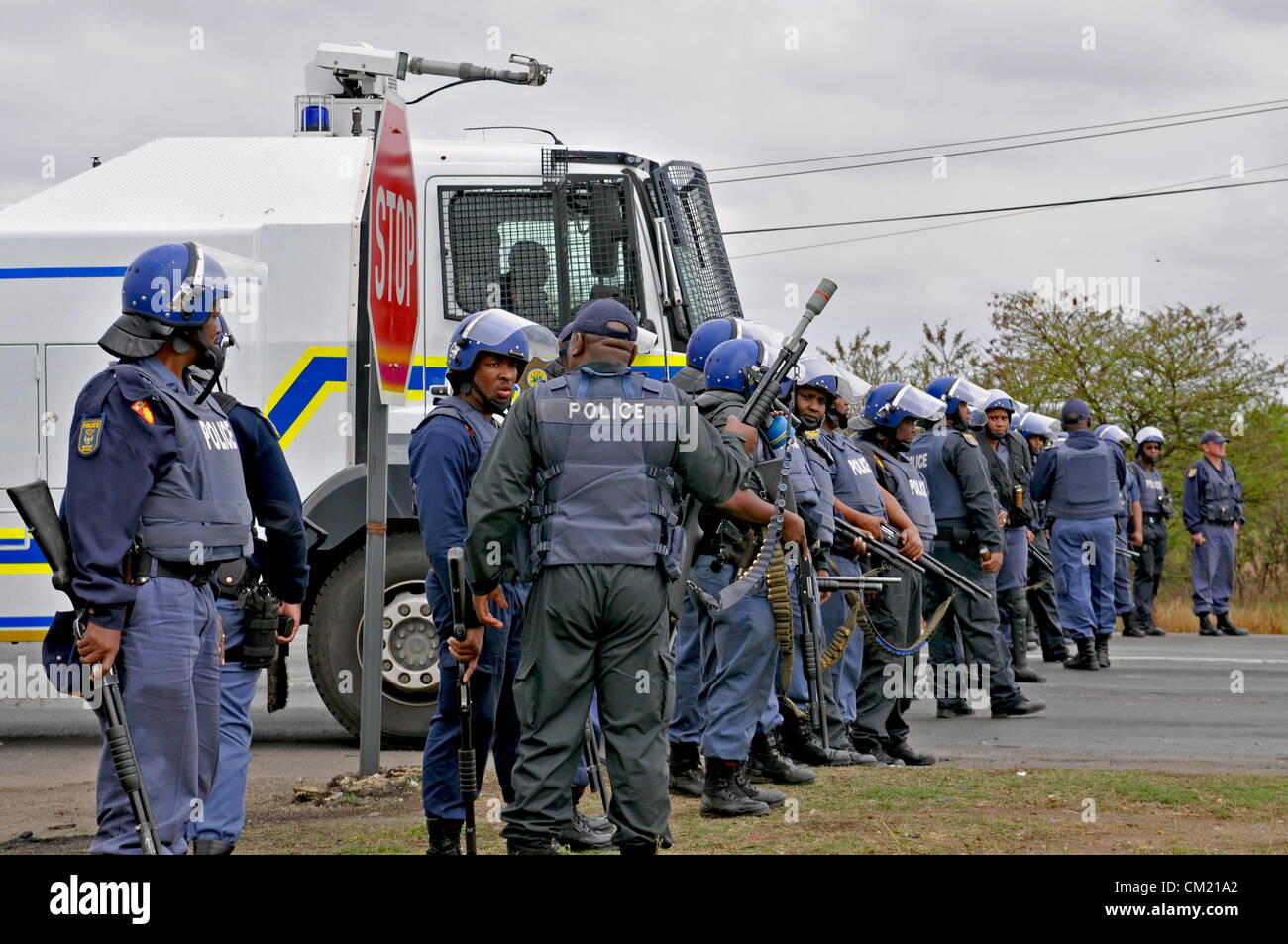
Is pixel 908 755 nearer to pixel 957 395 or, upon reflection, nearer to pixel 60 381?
pixel 957 395

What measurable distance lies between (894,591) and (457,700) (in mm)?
4037

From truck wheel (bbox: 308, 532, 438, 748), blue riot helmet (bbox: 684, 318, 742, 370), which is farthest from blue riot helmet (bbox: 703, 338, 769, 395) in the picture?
truck wheel (bbox: 308, 532, 438, 748)

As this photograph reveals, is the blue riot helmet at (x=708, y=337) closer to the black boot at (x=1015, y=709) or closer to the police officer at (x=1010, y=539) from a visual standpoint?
the black boot at (x=1015, y=709)

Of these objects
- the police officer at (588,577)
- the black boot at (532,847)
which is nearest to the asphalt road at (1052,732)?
the black boot at (532,847)

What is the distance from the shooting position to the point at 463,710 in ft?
19.1

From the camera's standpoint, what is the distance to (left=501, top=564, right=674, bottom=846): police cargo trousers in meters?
5.29

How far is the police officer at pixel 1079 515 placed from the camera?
1428 cm

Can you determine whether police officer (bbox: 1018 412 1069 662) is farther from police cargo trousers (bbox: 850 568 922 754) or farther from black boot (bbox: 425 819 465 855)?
black boot (bbox: 425 819 465 855)

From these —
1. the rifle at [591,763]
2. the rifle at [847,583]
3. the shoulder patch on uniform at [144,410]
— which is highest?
the shoulder patch on uniform at [144,410]

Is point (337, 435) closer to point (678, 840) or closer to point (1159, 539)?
point (678, 840)

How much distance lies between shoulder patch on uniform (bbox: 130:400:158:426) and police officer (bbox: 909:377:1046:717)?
670 cm

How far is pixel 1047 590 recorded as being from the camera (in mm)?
15203

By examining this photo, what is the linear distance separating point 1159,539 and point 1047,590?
4.14 meters

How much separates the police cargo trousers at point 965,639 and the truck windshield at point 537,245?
3.17 meters
